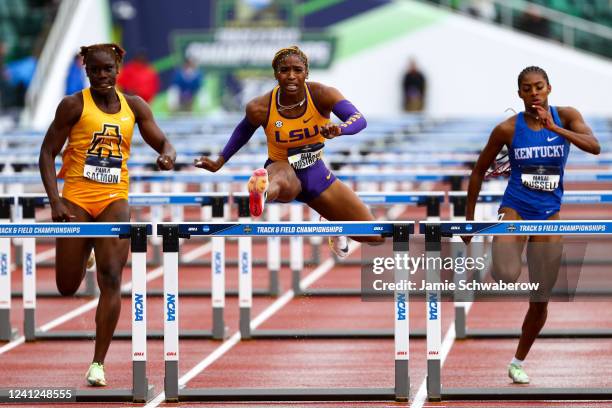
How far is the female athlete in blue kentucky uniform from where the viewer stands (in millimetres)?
8805

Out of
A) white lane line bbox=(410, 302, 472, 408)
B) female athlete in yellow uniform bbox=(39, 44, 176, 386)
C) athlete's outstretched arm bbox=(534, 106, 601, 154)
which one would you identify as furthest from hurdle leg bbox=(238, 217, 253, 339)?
athlete's outstretched arm bbox=(534, 106, 601, 154)

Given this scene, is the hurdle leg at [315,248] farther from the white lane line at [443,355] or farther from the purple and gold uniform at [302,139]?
the purple and gold uniform at [302,139]

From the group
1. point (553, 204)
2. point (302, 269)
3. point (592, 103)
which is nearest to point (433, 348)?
point (553, 204)

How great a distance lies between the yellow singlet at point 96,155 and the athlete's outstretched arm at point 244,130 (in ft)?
1.88

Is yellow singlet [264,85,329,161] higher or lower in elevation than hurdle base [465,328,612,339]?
higher

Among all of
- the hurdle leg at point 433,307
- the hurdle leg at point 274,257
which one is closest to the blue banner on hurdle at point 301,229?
the hurdle leg at point 433,307

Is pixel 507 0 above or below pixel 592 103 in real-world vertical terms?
above

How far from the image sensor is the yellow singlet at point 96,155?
923cm

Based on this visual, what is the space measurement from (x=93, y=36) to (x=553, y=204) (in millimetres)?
27730

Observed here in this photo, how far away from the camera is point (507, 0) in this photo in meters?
35.1

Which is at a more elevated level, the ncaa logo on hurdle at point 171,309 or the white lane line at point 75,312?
the ncaa logo on hurdle at point 171,309

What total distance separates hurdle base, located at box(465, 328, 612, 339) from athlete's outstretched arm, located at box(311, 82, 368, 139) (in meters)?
2.84

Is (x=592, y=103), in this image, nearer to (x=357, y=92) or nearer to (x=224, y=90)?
(x=357, y=92)

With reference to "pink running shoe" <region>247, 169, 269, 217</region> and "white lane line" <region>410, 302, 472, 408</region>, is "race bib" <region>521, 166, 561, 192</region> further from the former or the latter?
"pink running shoe" <region>247, 169, 269, 217</region>
